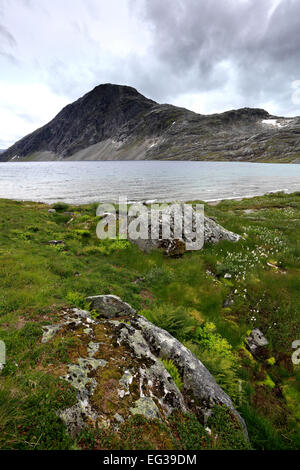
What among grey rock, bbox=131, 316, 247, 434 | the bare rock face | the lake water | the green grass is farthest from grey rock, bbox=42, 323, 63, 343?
the lake water

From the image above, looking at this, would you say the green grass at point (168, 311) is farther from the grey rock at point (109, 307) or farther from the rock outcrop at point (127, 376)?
the grey rock at point (109, 307)

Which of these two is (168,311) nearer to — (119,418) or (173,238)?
(119,418)

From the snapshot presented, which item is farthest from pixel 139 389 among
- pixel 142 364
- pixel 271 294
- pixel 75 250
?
pixel 75 250

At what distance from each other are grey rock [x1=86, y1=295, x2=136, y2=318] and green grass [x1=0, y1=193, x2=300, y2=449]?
59 centimetres

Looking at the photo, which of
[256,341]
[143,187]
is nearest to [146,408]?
[256,341]

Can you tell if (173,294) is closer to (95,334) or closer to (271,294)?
(271,294)

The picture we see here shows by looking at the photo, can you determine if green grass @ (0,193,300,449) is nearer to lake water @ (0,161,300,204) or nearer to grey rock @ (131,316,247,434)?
grey rock @ (131,316,247,434)

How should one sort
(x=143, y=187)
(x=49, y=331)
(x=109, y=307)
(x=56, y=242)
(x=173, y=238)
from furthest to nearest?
(x=143, y=187) → (x=56, y=242) → (x=173, y=238) → (x=109, y=307) → (x=49, y=331)

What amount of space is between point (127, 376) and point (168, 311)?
3778 mm

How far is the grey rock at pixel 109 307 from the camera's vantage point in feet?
25.6

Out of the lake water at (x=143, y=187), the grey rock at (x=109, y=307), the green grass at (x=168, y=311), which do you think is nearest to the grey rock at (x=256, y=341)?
the green grass at (x=168, y=311)

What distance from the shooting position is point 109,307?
7945 mm
